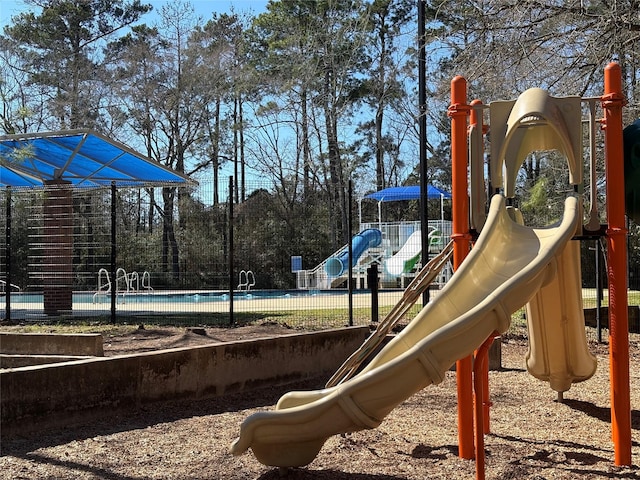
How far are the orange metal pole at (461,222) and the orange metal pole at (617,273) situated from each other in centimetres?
90

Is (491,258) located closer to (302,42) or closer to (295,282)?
(295,282)

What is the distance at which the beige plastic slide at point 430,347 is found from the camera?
3758 millimetres

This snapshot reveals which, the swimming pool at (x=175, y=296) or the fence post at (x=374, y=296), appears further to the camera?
the swimming pool at (x=175, y=296)

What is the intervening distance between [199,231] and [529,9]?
1178cm

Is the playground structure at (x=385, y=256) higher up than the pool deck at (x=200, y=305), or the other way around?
the playground structure at (x=385, y=256)

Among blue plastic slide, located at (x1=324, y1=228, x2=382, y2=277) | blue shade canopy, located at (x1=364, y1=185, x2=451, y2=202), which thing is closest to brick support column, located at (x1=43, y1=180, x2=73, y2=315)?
blue plastic slide, located at (x1=324, y1=228, x2=382, y2=277)

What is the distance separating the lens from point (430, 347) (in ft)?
12.3

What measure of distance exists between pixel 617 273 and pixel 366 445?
2.04m

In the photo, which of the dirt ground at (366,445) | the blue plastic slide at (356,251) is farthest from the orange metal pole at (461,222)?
the blue plastic slide at (356,251)

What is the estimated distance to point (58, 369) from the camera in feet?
18.3

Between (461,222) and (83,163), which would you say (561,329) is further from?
(83,163)

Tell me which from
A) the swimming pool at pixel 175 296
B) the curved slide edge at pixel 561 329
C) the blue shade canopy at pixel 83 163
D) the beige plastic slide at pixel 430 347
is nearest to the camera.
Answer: the beige plastic slide at pixel 430 347

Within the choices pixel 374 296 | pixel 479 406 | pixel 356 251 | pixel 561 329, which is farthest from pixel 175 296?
pixel 479 406

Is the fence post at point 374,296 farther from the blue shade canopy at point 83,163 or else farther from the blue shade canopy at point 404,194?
the blue shade canopy at point 404,194
